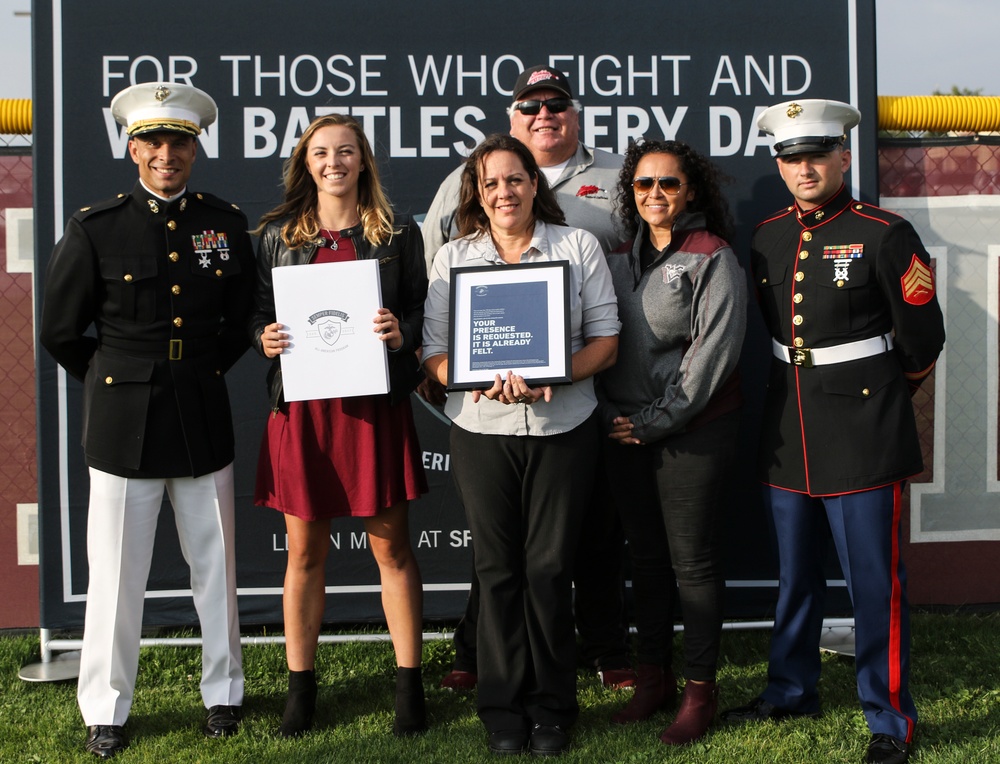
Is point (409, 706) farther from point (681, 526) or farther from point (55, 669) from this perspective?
point (55, 669)

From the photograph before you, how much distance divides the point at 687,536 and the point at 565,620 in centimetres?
48

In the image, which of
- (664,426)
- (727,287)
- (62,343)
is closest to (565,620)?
(664,426)

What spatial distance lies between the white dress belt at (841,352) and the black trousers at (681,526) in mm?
285

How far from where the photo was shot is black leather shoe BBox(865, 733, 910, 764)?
10.2 ft

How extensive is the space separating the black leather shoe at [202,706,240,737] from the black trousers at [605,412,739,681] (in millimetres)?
1470

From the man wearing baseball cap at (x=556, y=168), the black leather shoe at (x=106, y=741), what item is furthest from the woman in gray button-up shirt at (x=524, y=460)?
the black leather shoe at (x=106, y=741)

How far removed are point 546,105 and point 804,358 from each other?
4.38 ft

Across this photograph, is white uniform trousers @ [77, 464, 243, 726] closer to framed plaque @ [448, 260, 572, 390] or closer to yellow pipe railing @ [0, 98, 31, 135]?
framed plaque @ [448, 260, 572, 390]

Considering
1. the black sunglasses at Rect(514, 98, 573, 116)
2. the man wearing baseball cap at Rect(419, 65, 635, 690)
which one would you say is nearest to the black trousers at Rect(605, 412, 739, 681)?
the man wearing baseball cap at Rect(419, 65, 635, 690)

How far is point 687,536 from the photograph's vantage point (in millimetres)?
3219

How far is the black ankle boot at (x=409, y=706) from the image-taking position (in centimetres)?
342

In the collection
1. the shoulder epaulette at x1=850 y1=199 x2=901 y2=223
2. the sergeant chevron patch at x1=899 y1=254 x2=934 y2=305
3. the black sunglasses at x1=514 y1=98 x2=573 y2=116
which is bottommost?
the sergeant chevron patch at x1=899 y1=254 x2=934 y2=305

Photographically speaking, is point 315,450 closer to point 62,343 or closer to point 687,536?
point 62,343

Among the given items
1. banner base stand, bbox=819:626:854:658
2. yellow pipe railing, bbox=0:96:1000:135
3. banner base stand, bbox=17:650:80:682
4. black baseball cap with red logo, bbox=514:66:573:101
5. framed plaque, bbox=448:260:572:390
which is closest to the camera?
framed plaque, bbox=448:260:572:390
